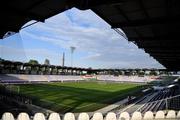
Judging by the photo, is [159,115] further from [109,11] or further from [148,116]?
[109,11]

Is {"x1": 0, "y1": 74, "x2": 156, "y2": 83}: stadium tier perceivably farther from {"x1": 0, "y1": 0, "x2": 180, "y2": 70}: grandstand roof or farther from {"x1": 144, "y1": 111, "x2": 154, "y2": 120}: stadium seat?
{"x1": 144, "y1": 111, "x2": 154, "y2": 120}: stadium seat

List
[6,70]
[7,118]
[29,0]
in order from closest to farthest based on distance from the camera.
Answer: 1. [7,118]
2. [29,0]
3. [6,70]

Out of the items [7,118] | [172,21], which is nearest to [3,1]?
[7,118]

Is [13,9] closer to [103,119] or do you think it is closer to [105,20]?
[105,20]

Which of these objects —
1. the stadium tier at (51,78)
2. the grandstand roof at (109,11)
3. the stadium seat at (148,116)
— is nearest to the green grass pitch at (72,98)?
the grandstand roof at (109,11)

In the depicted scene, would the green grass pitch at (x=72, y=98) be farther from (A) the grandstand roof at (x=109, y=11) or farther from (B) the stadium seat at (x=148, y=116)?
(B) the stadium seat at (x=148, y=116)

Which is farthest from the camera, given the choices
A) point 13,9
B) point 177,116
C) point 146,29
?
point 146,29

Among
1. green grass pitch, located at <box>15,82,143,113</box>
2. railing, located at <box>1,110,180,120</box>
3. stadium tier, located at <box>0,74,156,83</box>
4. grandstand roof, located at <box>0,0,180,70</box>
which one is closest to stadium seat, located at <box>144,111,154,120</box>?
railing, located at <box>1,110,180,120</box>

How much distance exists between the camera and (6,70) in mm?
85125

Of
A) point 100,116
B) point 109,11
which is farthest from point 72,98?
point 100,116

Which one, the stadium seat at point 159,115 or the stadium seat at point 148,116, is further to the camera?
the stadium seat at point 159,115

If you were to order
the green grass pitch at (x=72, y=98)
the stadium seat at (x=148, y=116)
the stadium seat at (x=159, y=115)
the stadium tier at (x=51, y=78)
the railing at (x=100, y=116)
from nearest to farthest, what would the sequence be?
the railing at (x=100, y=116), the stadium seat at (x=148, y=116), the stadium seat at (x=159, y=115), the green grass pitch at (x=72, y=98), the stadium tier at (x=51, y=78)

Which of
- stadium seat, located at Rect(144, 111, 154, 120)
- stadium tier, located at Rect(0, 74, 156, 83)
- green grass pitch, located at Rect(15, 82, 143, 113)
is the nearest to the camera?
stadium seat, located at Rect(144, 111, 154, 120)

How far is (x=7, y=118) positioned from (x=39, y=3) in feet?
20.8
